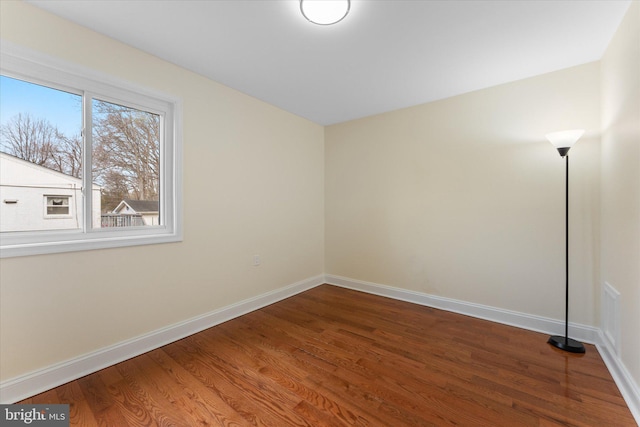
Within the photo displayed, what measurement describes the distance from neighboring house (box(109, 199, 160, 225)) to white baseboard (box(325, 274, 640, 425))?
2.57 metres

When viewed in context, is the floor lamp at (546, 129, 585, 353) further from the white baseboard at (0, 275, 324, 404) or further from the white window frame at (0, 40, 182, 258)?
the white window frame at (0, 40, 182, 258)

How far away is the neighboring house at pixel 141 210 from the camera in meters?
2.15

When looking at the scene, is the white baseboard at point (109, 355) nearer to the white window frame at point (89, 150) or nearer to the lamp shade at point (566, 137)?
the white window frame at point (89, 150)

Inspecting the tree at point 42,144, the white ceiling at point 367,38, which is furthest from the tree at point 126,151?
the white ceiling at point 367,38

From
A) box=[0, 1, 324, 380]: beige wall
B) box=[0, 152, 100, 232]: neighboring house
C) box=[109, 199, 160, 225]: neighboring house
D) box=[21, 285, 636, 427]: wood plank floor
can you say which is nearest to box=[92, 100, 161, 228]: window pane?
box=[109, 199, 160, 225]: neighboring house

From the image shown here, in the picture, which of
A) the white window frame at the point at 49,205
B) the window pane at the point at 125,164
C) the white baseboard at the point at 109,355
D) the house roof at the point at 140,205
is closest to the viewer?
the white baseboard at the point at 109,355

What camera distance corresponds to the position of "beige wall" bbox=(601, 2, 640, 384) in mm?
1590

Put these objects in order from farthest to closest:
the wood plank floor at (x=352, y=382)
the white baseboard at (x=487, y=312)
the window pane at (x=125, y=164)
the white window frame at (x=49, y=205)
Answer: the white baseboard at (x=487, y=312) < the window pane at (x=125, y=164) < the white window frame at (x=49, y=205) < the wood plank floor at (x=352, y=382)

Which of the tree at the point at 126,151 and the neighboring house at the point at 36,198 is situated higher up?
the tree at the point at 126,151

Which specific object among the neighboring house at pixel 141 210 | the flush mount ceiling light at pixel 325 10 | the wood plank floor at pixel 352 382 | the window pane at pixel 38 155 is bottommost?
the wood plank floor at pixel 352 382

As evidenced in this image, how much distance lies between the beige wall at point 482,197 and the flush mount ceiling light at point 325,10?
185cm

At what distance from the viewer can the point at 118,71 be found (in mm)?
2021

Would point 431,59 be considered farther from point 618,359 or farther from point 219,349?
point 219,349

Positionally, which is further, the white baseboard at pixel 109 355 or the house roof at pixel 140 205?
the house roof at pixel 140 205
